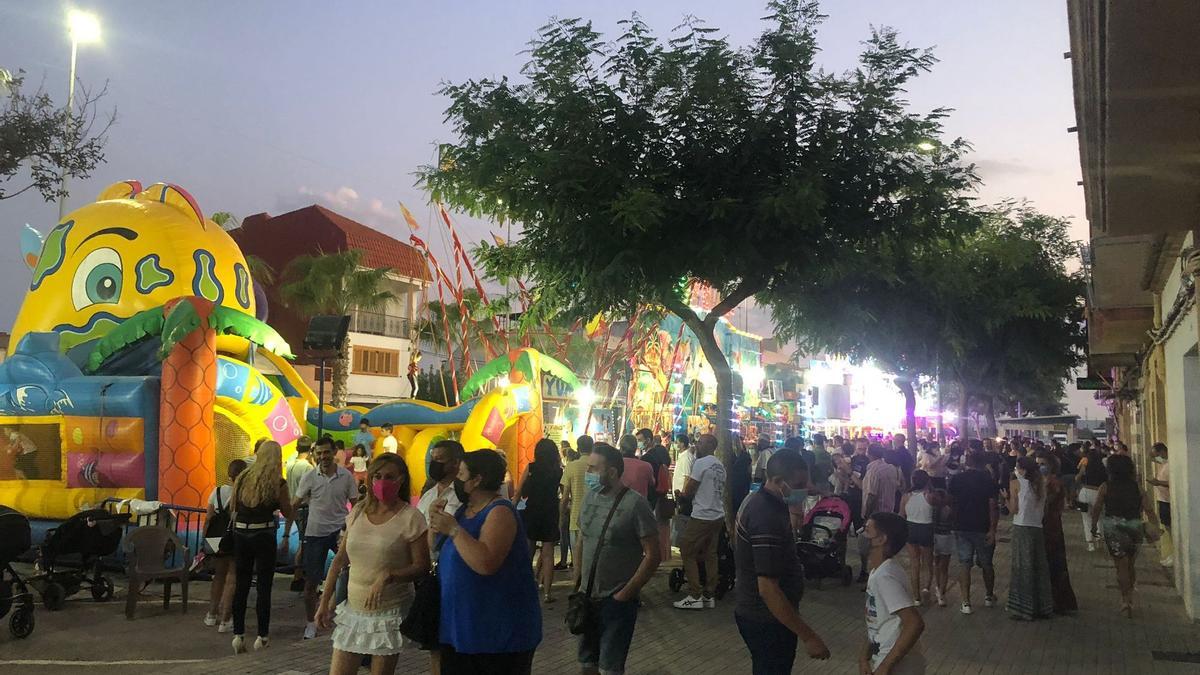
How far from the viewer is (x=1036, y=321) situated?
78.4ft

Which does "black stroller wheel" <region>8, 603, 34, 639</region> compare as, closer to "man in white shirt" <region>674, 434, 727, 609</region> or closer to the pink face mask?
the pink face mask

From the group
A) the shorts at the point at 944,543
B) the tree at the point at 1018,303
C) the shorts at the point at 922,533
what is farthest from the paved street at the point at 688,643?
the tree at the point at 1018,303

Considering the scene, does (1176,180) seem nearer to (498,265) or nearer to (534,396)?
(498,265)

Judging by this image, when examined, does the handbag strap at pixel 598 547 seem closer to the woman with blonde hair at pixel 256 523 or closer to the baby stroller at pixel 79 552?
the woman with blonde hair at pixel 256 523

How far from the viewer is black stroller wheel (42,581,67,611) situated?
9500 mm

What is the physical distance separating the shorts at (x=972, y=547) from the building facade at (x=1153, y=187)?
1.83 meters

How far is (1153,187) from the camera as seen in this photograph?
6.69 meters

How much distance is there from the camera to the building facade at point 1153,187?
14.0 ft

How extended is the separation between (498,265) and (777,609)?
8262mm

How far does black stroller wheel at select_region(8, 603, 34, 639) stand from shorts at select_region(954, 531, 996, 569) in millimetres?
8590

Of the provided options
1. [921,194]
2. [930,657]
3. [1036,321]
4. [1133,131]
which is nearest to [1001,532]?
[1036,321]

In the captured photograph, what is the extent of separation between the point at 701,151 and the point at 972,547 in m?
4.94

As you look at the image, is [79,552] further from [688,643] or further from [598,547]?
[598,547]

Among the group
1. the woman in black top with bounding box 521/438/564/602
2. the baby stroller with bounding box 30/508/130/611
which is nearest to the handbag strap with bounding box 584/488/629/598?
the woman in black top with bounding box 521/438/564/602
